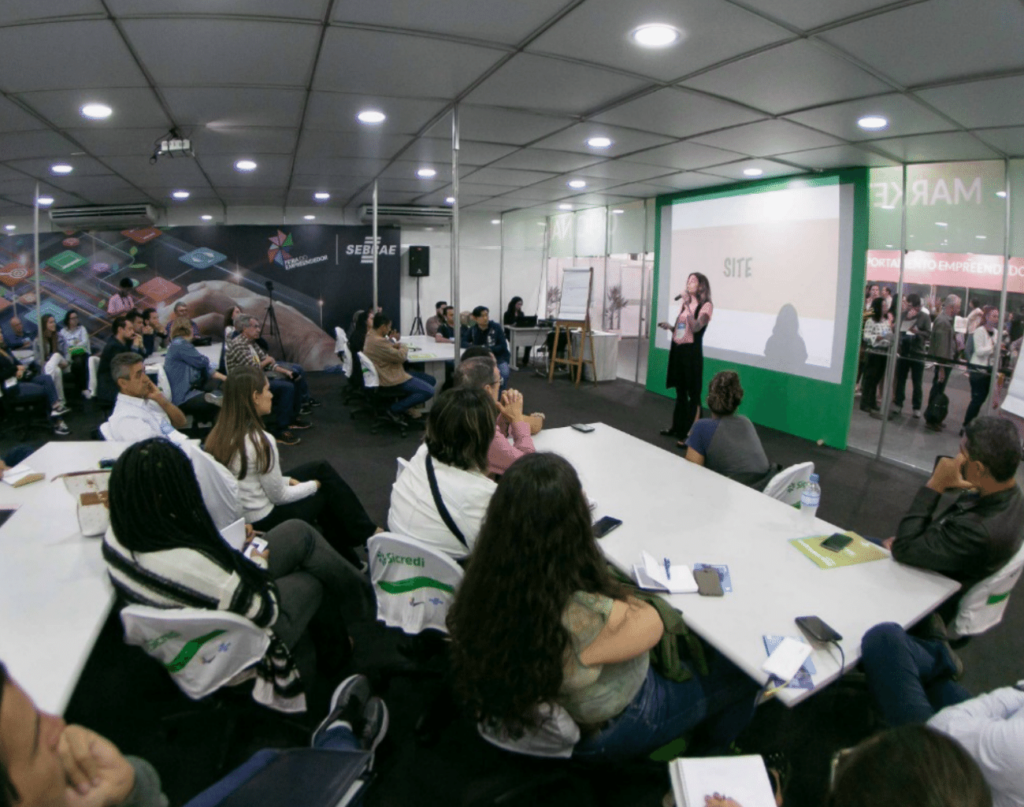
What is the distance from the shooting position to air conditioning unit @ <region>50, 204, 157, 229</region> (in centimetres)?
838

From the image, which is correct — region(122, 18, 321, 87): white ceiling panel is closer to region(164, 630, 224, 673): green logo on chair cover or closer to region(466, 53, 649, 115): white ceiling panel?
region(466, 53, 649, 115): white ceiling panel

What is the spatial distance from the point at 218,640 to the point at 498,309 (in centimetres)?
1019

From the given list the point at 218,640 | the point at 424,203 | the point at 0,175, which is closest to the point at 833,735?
the point at 218,640

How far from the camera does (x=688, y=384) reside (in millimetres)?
6047

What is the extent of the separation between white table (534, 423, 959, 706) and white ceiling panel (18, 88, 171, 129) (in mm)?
3355

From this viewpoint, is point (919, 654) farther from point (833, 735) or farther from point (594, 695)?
point (594, 695)

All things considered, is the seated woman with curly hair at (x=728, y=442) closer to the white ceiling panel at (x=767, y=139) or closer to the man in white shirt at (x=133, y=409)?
the white ceiling panel at (x=767, y=139)

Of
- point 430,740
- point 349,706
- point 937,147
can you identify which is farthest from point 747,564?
point 937,147

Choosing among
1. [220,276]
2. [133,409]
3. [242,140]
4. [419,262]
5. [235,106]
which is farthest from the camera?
[419,262]

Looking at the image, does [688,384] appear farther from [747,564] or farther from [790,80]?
[747,564]

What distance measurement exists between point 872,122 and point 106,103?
15.6ft

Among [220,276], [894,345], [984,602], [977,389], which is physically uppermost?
[220,276]

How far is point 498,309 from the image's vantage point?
11.6 metres

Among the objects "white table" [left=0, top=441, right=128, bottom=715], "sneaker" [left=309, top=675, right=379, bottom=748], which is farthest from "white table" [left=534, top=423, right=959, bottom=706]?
"white table" [left=0, top=441, right=128, bottom=715]
